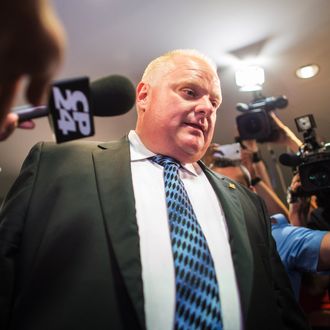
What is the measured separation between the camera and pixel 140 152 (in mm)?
1192

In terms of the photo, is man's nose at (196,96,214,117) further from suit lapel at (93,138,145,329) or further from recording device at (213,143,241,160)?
recording device at (213,143,241,160)

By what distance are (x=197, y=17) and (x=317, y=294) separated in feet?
5.96

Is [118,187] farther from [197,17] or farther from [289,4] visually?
[289,4]

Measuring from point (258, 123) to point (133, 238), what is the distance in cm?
153

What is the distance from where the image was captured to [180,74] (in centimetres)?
126

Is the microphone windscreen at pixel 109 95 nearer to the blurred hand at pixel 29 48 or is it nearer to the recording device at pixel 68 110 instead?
the recording device at pixel 68 110

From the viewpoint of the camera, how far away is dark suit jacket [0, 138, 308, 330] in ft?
2.55

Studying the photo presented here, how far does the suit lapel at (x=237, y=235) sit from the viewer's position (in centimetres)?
96

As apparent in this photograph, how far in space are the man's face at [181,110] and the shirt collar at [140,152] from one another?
2 cm

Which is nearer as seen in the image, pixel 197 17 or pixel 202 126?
pixel 202 126

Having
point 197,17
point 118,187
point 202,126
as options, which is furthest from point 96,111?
point 197,17

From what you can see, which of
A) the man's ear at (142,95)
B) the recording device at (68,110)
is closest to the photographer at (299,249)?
the man's ear at (142,95)

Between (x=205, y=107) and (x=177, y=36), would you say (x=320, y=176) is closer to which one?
(x=205, y=107)

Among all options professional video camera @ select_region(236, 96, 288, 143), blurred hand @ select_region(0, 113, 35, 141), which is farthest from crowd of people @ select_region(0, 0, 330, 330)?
professional video camera @ select_region(236, 96, 288, 143)
